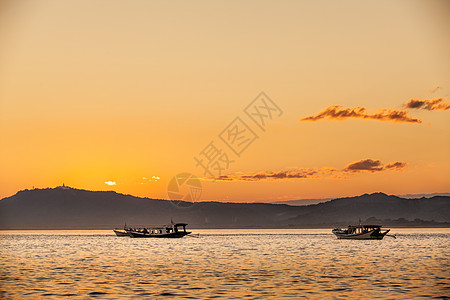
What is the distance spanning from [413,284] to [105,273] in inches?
1436

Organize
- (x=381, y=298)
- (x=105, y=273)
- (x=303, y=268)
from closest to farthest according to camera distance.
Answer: (x=381, y=298)
(x=105, y=273)
(x=303, y=268)

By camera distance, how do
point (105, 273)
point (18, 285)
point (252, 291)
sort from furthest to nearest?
point (105, 273), point (18, 285), point (252, 291)

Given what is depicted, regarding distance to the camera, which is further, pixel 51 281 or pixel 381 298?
pixel 51 281

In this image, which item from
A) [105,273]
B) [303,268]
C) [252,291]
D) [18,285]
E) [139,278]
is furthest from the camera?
[303,268]

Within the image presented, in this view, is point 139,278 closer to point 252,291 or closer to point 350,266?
point 252,291

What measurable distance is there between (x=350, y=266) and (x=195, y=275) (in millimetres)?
25944

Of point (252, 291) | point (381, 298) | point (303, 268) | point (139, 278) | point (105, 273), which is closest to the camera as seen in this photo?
point (381, 298)

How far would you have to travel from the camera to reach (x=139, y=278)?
68.7 metres

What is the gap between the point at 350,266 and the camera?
86.8 meters

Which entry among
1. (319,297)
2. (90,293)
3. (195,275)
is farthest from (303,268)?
(90,293)

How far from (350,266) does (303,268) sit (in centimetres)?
851

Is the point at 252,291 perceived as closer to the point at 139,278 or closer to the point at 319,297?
the point at 319,297

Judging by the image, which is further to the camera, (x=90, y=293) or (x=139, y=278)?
(x=139, y=278)

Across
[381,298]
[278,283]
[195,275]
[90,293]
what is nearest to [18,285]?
[90,293]
